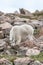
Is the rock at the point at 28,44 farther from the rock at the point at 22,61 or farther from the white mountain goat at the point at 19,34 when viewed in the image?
the rock at the point at 22,61

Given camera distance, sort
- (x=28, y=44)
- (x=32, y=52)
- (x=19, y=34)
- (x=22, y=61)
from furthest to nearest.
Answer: (x=19, y=34), (x=28, y=44), (x=32, y=52), (x=22, y=61)

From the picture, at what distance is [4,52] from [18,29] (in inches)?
110

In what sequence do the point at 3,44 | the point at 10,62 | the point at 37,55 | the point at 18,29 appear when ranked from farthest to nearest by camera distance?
1. the point at 18,29
2. the point at 3,44
3. the point at 37,55
4. the point at 10,62

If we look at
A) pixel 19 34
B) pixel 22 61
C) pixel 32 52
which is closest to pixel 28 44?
pixel 19 34

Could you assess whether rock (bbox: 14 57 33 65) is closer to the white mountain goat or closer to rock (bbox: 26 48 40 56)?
rock (bbox: 26 48 40 56)

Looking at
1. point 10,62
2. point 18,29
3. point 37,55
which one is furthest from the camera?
point 18,29

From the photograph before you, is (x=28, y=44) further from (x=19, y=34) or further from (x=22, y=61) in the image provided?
(x=22, y=61)

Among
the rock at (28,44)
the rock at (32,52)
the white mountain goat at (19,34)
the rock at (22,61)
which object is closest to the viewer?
the rock at (22,61)

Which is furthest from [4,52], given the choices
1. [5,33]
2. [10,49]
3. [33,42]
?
[5,33]

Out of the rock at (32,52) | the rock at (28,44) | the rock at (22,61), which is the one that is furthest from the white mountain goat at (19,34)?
the rock at (22,61)

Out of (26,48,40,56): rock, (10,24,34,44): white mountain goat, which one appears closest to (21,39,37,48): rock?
(10,24,34,44): white mountain goat

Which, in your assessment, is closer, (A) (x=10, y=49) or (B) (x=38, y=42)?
(A) (x=10, y=49)

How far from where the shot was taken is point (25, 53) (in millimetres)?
13195

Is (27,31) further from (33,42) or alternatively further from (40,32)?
(40,32)
